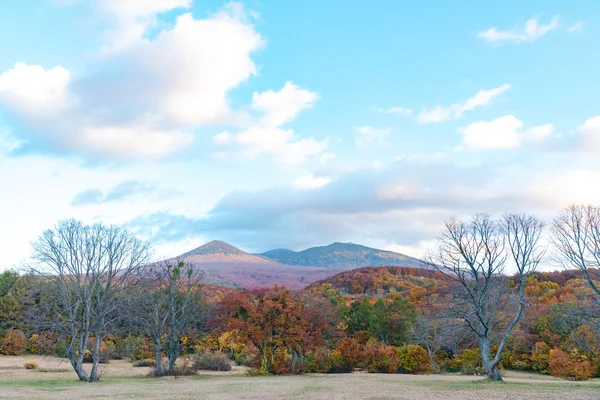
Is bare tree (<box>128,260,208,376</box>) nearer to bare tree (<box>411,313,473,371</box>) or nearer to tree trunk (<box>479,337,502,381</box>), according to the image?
bare tree (<box>411,313,473,371</box>)

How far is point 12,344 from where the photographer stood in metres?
48.3

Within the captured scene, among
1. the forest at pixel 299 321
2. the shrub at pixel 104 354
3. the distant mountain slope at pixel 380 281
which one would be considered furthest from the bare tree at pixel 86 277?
the distant mountain slope at pixel 380 281

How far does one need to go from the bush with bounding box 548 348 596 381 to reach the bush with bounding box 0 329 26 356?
50.7m

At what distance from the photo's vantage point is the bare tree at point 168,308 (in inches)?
1265

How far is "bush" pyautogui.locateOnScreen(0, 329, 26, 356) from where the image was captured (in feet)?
157

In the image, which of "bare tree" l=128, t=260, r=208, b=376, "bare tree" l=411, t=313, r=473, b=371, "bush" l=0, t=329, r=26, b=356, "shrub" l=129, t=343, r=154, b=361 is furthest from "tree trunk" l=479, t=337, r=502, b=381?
"bush" l=0, t=329, r=26, b=356

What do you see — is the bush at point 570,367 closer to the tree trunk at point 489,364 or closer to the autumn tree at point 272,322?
the tree trunk at point 489,364

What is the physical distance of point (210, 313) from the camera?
3709cm

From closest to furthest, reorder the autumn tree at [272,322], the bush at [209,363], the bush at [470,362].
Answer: the autumn tree at [272,322]
the bush at [470,362]
the bush at [209,363]

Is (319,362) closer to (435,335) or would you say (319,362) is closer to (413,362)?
(413,362)

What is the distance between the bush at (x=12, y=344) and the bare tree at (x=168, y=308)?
21.5m

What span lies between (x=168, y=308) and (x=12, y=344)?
26.7m

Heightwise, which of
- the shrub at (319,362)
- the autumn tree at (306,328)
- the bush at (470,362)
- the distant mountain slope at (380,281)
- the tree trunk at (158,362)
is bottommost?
the bush at (470,362)

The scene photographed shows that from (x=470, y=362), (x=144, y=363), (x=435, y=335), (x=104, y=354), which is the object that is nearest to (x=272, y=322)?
(x=435, y=335)
